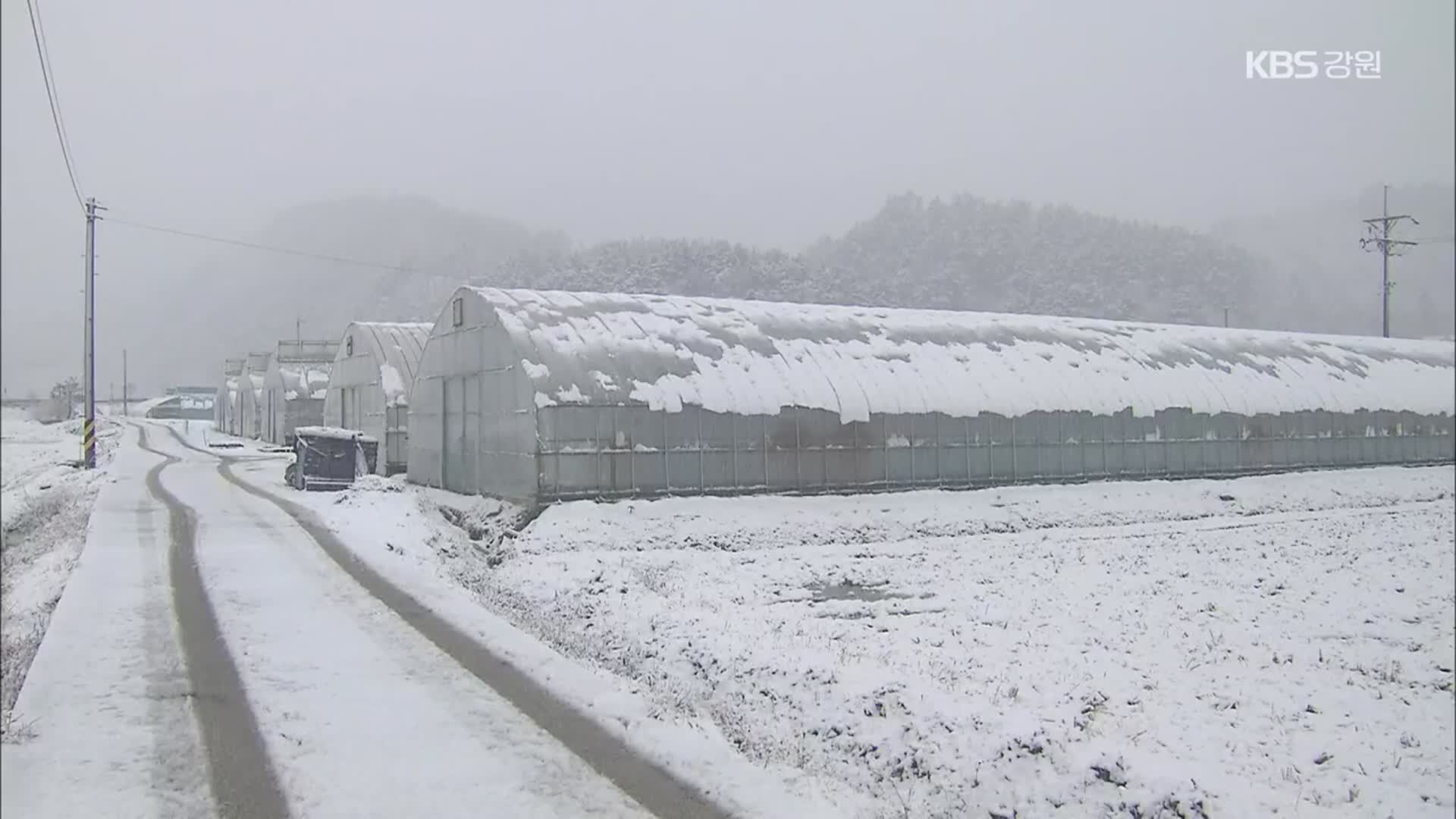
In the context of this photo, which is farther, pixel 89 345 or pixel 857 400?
pixel 857 400

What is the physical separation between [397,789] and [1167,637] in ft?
28.6

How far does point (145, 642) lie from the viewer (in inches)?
390

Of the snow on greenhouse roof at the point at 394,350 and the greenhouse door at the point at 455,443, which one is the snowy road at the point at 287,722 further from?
the snow on greenhouse roof at the point at 394,350

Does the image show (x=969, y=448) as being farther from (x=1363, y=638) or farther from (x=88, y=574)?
(x=88, y=574)

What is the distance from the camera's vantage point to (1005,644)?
10.9m

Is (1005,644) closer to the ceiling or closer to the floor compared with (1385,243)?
closer to the floor

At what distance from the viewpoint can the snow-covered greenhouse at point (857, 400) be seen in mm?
23234

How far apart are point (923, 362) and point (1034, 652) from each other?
1985 centimetres

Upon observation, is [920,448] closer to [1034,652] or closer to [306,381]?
[1034,652]

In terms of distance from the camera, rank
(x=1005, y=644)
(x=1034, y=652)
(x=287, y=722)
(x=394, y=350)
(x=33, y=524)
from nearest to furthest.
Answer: (x=33, y=524) → (x=287, y=722) → (x=1034, y=652) → (x=1005, y=644) → (x=394, y=350)

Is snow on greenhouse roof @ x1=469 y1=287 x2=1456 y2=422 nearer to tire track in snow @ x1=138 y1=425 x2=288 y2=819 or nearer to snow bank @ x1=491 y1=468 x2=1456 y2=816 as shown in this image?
snow bank @ x1=491 y1=468 x2=1456 y2=816

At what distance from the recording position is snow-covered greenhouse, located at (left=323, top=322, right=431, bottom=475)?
35.3 meters

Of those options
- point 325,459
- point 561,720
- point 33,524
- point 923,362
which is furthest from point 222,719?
point 923,362

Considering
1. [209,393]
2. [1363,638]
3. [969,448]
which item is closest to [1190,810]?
[1363,638]
